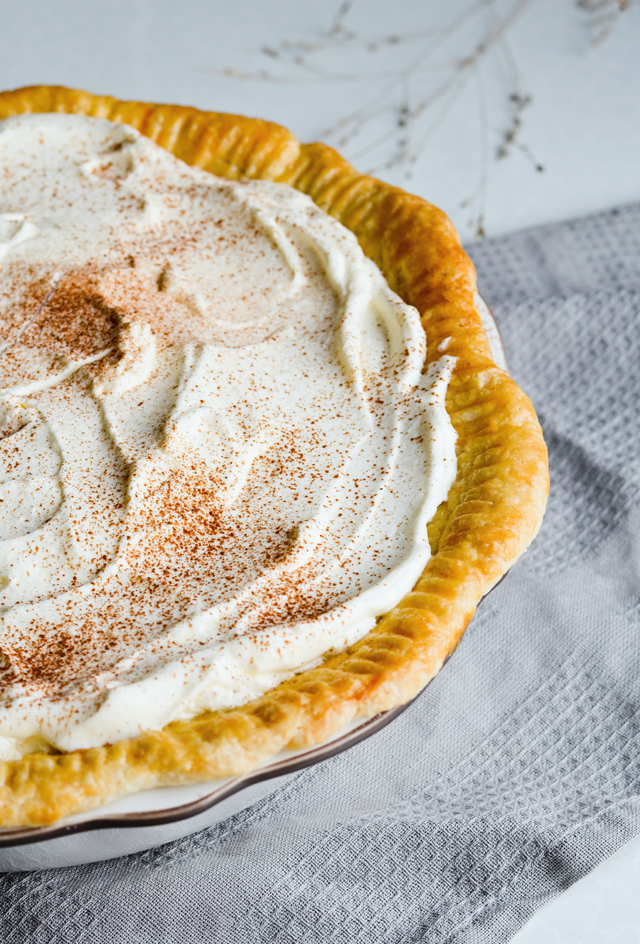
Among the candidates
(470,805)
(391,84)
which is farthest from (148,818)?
(391,84)

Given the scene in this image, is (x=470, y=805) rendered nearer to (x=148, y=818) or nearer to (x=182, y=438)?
(x=148, y=818)

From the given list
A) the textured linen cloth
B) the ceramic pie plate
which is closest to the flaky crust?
the ceramic pie plate

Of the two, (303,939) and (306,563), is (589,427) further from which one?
(303,939)

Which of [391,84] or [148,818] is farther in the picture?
[391,84]

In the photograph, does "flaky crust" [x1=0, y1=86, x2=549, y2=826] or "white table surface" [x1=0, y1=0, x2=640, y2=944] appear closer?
"flaky crust" [x1=0, y1=86, x2=549, y2=826]

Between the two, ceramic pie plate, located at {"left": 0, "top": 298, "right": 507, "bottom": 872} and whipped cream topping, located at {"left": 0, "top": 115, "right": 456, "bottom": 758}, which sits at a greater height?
whipped cream topping, located at {"left": 0, "top": 115, "right": 456, "bottom": 758}

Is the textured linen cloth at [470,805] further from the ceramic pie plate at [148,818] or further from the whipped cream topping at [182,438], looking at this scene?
the whipped cream topping at [182,438]

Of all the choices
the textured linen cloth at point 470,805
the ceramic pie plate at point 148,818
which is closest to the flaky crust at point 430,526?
the ceramic pie plate at point 148,818

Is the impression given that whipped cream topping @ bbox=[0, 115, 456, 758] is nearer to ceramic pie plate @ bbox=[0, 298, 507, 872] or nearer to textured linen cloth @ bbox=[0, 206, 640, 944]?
ceramic pie plate @ bbox=[0, 298, 507, 872]

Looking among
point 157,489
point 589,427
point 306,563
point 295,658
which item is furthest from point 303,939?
point 589,427
